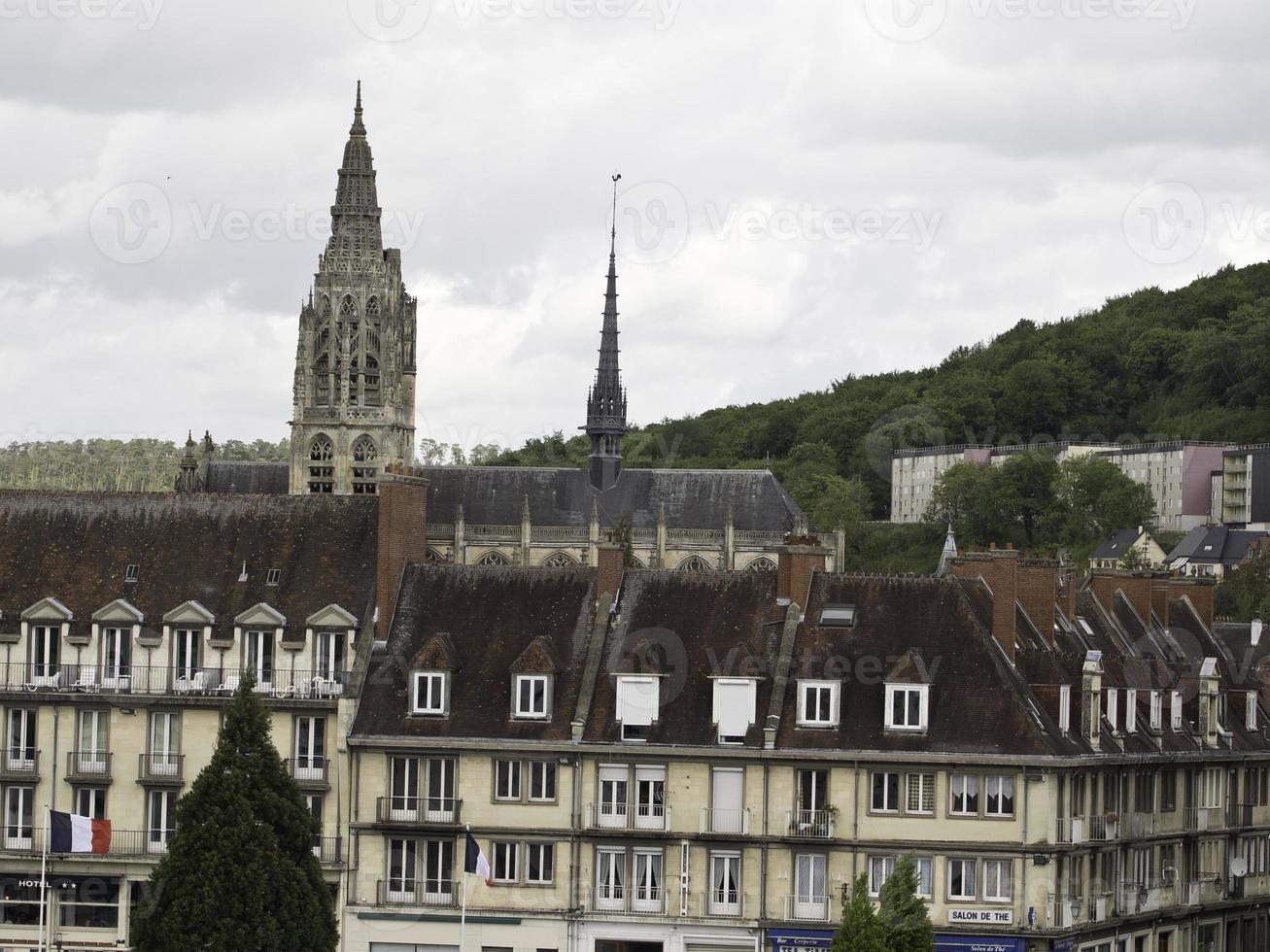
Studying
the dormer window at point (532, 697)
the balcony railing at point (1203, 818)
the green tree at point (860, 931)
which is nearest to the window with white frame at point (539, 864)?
the dormer window at point (532, 697)

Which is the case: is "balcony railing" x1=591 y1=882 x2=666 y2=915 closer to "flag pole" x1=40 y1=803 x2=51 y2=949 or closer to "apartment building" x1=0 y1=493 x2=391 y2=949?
"apartment building" x1=0 y1=493 x2=391 y2=949

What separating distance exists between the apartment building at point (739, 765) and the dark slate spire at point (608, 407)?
92.2 metres

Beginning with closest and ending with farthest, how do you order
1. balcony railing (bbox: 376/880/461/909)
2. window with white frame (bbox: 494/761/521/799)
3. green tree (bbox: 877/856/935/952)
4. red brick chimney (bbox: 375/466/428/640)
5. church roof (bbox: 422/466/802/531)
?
green tree (bbox: 877/856/935/952), window with white frame (bbox: 494/761/521/799), balcony railing (bbox: 376/880/461/909), red brick chimney (bbox: 375/466/428/640), church roof (bbox: 422/466/802/531)

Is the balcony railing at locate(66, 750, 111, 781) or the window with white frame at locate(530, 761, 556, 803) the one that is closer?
the window with white frame at locate(530, 761, 556, 803)

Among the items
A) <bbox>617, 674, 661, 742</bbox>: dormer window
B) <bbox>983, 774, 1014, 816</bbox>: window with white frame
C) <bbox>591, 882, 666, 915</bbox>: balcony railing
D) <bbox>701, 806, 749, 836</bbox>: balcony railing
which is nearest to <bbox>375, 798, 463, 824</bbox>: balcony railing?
<bbox>591, 882, 666, 915</bbox>: balcony railing

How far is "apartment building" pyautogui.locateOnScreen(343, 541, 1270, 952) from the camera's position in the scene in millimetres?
59250

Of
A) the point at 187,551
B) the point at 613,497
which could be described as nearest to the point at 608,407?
the point at 613,497

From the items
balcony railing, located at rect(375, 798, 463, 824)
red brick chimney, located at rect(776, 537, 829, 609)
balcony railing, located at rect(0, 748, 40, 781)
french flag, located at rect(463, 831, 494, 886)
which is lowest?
french flag, located at rect(463, 831, 494, 886)

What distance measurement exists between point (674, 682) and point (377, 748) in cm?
714

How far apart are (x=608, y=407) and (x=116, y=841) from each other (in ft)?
331

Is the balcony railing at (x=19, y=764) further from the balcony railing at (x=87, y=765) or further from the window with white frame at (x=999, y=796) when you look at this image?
the window with white frame at (x=999, y=796)

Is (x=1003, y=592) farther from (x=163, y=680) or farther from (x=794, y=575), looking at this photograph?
(x=163, y=680)

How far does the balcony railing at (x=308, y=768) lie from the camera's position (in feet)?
206

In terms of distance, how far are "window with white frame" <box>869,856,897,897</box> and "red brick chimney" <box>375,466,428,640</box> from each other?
13395mm
